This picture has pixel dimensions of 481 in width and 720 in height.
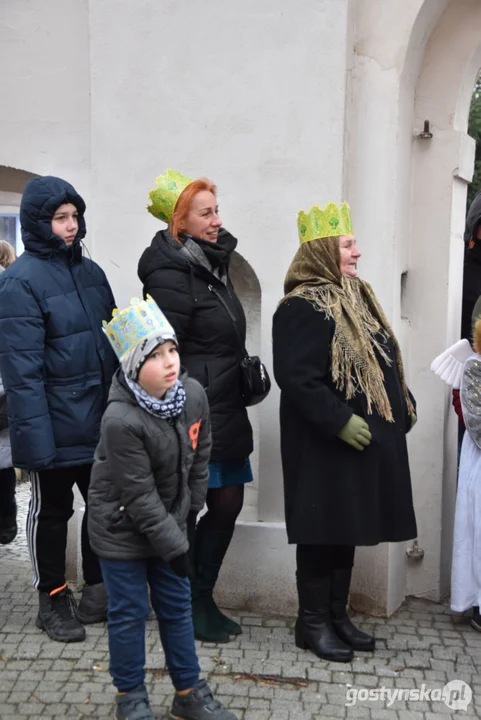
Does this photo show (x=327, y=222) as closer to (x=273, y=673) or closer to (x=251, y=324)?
(x=251, y=324)

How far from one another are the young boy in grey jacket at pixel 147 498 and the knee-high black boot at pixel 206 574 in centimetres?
76

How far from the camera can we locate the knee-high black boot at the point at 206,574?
14.5 ft

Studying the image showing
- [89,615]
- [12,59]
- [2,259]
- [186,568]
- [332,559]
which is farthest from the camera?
[2,259]

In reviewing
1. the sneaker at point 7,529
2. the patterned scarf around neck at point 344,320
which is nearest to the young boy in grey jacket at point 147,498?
the patterned scarf around neck at point 344,320

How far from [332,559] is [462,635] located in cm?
80

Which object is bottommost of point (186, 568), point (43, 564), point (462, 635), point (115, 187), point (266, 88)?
point (462, 635)

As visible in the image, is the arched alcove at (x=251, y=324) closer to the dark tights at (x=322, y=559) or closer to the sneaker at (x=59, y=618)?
the dark tights at (x=322, y=559)

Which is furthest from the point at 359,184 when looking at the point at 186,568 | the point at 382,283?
the point at 186,568

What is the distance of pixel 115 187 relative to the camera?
16.1ft

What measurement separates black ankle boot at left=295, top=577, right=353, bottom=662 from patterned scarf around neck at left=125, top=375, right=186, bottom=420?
129 centimetres

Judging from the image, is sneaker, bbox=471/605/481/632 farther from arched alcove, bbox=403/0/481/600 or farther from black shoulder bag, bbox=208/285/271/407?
black shoulder bag, bbox=208/285/271/407

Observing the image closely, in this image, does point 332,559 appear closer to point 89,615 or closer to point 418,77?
point 89,615

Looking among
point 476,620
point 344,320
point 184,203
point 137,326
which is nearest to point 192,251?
point 184,203

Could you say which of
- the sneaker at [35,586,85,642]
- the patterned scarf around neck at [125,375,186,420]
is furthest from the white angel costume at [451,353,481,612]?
the sneaker at [35,586,85,642]
